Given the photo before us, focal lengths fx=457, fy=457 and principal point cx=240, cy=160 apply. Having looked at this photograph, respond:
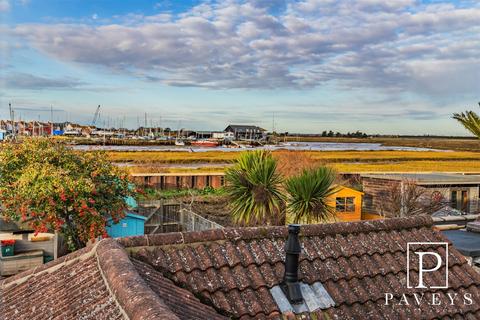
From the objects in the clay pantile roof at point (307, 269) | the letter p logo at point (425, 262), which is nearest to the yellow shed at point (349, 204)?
the letter p logo at point (425, 262)

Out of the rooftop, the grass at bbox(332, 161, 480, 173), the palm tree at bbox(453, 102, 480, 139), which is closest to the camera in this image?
the rooftop

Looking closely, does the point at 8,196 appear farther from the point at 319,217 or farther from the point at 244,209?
the point at 319,217

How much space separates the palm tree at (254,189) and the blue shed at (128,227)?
295 inches

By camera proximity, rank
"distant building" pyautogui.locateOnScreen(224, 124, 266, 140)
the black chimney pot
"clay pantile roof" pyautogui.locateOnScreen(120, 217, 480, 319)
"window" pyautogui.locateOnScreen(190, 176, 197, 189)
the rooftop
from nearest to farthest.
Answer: the rooftop < "clay pantile roof" pyautogui.locateOnScreen(120, 217, 480, 319) < the black chimney pot < "window" pyautogui.locateOnScreen(190, 176, 197, 189) < "distant building" pyautogui.locateOnScreen(224, 124, 266, 140)

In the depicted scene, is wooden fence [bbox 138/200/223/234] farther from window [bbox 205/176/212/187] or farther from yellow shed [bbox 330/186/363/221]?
window [bbox 205/176/212/187]

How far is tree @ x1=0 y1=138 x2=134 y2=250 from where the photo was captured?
44.5 feet

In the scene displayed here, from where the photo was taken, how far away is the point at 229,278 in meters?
5.27

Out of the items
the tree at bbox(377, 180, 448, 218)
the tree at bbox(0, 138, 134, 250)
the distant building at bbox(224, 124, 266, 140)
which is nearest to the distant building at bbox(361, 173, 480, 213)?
the tree at bbox(377, 180, 448, 218)

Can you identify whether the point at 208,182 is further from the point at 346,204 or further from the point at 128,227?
the point at 128,227

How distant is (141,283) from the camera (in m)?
4.27

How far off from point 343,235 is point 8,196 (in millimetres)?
11148

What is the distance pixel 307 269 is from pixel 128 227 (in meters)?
16.9

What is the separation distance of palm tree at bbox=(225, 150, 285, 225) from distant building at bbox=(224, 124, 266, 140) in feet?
446
